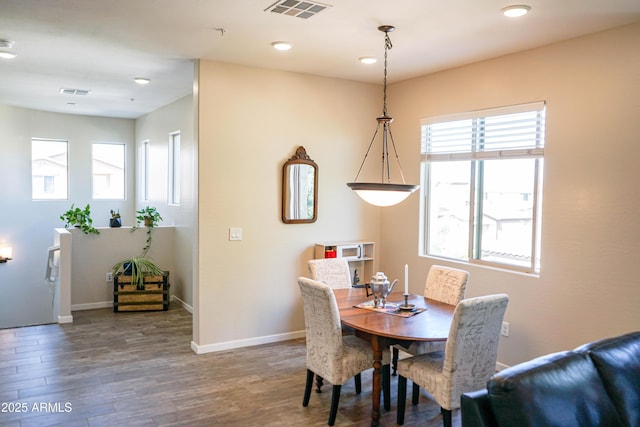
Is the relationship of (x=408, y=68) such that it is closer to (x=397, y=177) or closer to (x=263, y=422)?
(x=397, y=177)

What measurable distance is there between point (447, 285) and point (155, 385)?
2.44m

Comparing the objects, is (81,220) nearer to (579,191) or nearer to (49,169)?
(49,169)

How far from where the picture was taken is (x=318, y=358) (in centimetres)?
343

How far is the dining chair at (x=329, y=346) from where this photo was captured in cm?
324

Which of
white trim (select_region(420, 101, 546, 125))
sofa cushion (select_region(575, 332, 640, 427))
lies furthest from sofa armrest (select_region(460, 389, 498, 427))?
white trim (select_region(420, 101, 546, 125))

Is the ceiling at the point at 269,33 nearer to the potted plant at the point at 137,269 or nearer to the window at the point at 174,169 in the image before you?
the window at the point at 174,169

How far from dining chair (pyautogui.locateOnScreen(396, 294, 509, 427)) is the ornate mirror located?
244 cm

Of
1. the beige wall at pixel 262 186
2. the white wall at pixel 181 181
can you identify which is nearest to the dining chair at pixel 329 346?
the beige wall at pixel 262 186

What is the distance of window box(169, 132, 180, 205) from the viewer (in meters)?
7.15

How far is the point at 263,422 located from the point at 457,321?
1516 millimetres

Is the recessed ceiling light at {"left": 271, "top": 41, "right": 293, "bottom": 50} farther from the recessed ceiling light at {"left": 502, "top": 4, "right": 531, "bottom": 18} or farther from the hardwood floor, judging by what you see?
the hardwood floor

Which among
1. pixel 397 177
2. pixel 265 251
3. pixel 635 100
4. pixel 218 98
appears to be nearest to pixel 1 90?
pixel 218 98

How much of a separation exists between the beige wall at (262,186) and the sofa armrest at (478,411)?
3.29 m

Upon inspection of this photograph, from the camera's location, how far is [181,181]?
664cm
